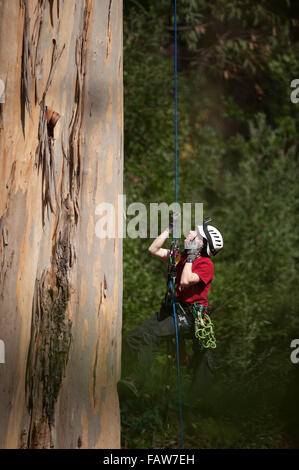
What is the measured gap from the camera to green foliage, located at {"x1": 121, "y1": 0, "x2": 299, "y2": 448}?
5.99 meters

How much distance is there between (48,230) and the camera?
112 inches

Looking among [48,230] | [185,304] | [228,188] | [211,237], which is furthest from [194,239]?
[228,188]

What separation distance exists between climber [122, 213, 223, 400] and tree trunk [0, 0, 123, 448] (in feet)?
2.60

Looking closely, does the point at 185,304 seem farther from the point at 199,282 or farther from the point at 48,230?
the point at 48,230

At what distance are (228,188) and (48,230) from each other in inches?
276

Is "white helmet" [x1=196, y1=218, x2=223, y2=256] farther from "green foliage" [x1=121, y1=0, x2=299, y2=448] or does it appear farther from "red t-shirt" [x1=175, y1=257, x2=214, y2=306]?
"green foliage" [x1=121, y1=0, x2=299, y2=448]

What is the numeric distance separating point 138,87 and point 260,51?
2972 mm

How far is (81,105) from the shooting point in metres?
2.92

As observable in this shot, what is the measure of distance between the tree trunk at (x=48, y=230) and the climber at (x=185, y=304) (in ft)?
2.60

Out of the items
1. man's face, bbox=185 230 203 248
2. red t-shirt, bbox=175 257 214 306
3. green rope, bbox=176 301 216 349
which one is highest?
man's face, bbox=185 230 203 248

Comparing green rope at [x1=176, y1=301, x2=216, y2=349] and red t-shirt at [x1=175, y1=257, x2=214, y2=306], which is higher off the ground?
red t-shirt at [x1=175, y1=257, x2=214, y2=306]

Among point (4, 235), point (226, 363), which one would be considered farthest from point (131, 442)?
point (4, 235)

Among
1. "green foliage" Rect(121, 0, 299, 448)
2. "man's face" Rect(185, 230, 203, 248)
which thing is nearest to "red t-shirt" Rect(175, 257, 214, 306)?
"man's face" Rect(185, 230, 203, 248)

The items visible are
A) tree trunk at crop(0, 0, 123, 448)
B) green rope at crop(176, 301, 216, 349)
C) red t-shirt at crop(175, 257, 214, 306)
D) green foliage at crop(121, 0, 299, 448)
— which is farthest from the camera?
green foliage at crop(121, 0, 299, 448)
